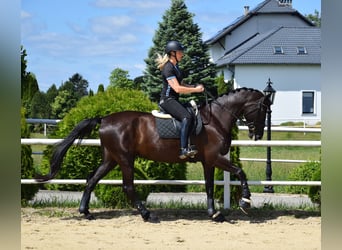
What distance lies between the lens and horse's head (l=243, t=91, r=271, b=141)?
677cm

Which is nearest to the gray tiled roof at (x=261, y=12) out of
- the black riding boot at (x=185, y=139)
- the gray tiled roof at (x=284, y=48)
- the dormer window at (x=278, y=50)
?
the gray tiled roof at (x=284, y=48)

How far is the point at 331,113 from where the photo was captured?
1.10m

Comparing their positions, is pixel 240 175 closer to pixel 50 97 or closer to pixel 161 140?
pixel 161 140

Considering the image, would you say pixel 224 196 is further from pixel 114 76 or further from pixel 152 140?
pixel 114 76

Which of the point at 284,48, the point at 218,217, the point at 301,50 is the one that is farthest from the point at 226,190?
the point at 301,50

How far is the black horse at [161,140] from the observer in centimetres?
666

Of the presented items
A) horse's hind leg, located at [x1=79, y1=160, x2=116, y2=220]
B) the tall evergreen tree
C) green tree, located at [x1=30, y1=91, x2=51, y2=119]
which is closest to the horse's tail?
horse's hind leg, located at [x1=79, y1=160, x2=116, y2=220]

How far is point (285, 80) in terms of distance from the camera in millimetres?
39312

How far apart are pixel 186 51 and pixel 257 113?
3107cm

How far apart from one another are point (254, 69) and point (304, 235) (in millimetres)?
34184

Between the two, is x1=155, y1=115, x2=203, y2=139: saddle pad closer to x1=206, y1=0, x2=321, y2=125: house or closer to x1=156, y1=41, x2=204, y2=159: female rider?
x1=156, y1=41, x2=204, y2=159: female rider

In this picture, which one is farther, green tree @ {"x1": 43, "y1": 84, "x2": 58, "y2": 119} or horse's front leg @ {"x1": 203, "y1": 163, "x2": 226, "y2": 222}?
green tree @ {"x1": 43, "y1": 84, "x2": 58, "y2": 119}

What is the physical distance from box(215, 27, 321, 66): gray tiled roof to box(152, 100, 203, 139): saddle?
32.8 m

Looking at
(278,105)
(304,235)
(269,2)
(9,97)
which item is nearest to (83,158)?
(304,235)
